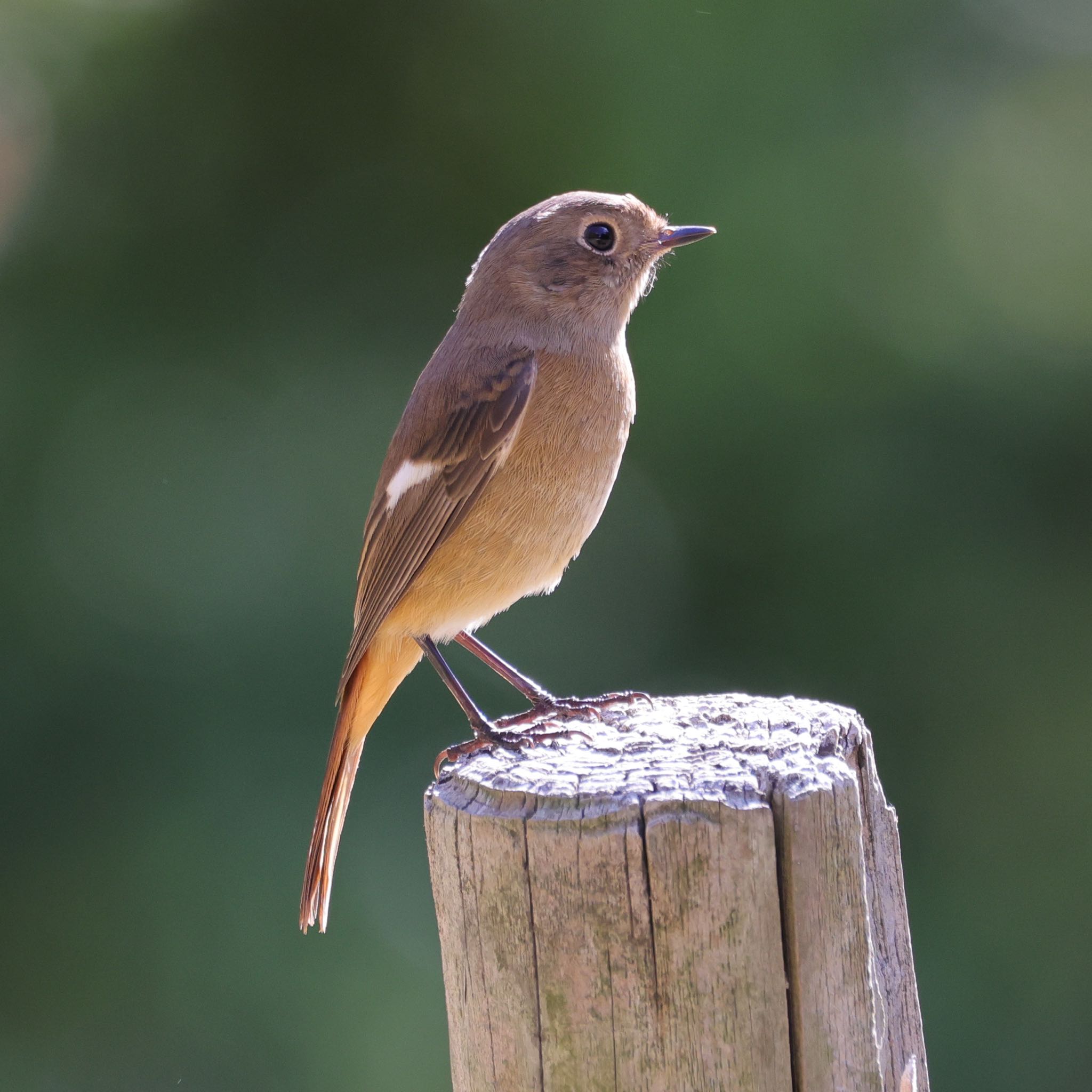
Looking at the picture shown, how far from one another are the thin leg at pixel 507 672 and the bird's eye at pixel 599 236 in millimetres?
1300

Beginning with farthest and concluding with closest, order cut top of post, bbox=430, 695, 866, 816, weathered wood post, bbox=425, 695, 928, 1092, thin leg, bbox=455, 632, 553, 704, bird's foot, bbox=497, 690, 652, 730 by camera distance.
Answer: thin leg, bbox=455, 632, 553, 704, bird's foot, bbox=497, 690, 652, 730, cut top of post, bbox=430, 695, 866, 816, weathered wood post, bbox=425, 695, 928, 1092

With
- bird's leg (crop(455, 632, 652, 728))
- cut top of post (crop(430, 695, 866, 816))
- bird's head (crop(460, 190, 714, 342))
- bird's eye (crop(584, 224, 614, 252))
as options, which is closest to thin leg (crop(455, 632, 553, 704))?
bird's leg (crop(455, 632, 652, 728))

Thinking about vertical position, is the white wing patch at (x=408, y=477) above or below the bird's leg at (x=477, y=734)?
above

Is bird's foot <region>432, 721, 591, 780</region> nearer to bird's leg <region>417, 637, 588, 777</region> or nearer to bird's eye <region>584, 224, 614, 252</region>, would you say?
bird's leg <region>417, 637, 588, 777</region>

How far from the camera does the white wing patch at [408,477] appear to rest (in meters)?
3.84

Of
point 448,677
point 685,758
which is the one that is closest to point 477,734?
point 448,677

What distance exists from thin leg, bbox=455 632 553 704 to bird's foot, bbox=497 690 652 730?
3cm

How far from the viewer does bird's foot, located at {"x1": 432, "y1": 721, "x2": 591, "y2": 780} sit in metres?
2.78

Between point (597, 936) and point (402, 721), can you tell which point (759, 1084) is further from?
point (402, 721)

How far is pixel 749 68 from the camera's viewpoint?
658 cm

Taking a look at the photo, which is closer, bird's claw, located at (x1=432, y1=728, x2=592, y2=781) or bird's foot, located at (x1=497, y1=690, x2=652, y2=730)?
bird's claw, located at (x1=432, y1=728, x2=592, y2=781)

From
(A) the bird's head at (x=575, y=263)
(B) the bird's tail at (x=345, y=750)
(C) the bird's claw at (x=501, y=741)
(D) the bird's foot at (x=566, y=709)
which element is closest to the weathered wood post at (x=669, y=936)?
(C) the bird's claw at (x=501, y=741)

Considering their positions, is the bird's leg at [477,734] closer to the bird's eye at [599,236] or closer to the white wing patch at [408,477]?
the white wing patch at [408,477]

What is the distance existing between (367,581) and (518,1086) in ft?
6.92
